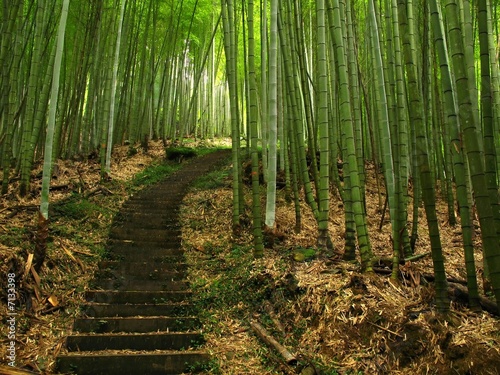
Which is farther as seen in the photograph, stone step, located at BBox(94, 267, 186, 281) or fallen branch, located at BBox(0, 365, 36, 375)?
stone step, located at BBox(94, 267, 186, 281)

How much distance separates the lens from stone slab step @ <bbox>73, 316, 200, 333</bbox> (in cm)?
285

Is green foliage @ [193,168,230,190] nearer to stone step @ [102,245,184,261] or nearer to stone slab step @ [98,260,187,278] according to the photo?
stone step @ [102,245,184,261]

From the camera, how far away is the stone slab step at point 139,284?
138 inches

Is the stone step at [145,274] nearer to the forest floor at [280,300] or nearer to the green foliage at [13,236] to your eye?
the forest floor at [280,300]

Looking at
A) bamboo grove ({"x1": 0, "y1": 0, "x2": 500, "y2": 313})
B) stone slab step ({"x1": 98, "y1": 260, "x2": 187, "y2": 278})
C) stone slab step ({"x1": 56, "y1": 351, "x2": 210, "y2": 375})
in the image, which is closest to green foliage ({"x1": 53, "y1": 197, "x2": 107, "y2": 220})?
bamboo grove ({"x1": 0, "y1": 0, "x2": 500, "y2": 313})

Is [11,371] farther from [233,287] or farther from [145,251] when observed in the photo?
[145,251]

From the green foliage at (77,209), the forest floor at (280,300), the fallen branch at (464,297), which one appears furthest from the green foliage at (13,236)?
the fallen branch at (464,297)

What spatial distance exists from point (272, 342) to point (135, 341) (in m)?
0.96

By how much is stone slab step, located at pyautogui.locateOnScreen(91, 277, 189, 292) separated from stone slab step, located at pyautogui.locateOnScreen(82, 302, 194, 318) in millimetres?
321

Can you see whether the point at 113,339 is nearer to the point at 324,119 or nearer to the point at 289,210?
the point at 324,119

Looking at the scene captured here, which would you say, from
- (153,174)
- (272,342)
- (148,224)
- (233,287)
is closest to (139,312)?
(233,287)

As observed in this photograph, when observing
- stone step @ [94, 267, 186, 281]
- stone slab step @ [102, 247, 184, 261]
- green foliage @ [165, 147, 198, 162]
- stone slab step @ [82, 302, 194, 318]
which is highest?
green foliage @ [165, 147, 198, 162]

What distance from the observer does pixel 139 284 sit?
3.61 m

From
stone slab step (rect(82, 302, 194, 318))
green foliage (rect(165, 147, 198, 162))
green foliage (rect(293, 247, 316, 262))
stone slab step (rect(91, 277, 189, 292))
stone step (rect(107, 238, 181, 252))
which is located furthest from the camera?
green foliage (rect(165, 147, 198, 162))
